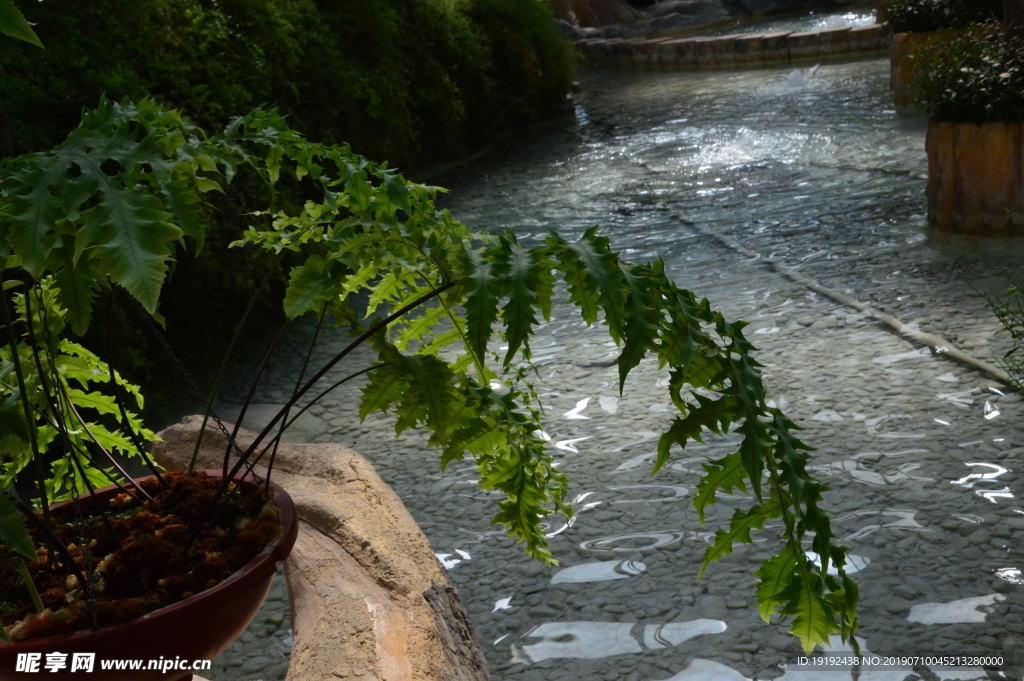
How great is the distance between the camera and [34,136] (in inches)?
148

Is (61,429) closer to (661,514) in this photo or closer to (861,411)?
(661,514)

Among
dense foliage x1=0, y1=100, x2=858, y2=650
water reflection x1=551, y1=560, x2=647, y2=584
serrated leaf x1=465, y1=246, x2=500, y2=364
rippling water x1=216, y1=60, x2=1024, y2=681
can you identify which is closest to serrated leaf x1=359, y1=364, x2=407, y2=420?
dense foliage x1=0, y1=100, x2=858, y2=650

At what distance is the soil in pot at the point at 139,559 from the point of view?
4.21ft

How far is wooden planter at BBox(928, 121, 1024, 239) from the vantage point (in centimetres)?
468

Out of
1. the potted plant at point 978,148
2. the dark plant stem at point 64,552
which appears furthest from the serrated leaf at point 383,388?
the potted plant at point 978,148

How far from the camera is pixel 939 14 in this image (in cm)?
817

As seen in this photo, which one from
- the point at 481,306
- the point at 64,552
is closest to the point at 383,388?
the point at 481,306

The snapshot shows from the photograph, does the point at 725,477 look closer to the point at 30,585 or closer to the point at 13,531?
the point at 13,531

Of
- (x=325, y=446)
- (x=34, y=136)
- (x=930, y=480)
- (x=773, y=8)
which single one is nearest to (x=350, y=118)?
(x=34, y=136)

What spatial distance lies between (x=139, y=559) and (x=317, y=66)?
5764 mm

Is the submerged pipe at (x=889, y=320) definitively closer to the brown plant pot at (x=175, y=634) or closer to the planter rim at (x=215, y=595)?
the planter rim at (x=215, y=595)

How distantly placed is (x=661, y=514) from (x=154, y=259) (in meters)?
2.15

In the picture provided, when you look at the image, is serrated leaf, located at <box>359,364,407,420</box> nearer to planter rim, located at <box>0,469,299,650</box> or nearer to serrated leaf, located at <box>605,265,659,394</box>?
planter rim, located at <box>0,469,299,650</box>

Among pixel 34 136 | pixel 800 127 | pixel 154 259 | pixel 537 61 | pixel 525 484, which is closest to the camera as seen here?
pixel 154 259
